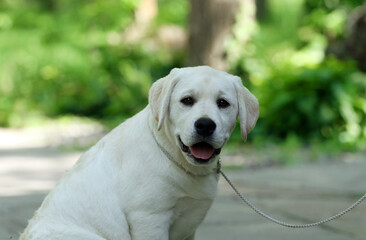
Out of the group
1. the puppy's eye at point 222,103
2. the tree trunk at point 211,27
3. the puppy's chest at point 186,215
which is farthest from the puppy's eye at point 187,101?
the tree trunk at point 211,27

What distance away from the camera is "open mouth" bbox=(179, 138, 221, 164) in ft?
10.6

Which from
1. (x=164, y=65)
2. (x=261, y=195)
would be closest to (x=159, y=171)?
(x=261, y=195)

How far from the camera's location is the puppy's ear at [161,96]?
10.6 ft

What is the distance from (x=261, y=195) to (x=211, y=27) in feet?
16.5

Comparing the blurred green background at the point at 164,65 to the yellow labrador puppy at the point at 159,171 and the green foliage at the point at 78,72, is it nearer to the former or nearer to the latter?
the green foliage at the point at 78,72

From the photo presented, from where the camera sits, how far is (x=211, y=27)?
10.7m

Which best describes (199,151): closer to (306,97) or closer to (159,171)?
(159,171)

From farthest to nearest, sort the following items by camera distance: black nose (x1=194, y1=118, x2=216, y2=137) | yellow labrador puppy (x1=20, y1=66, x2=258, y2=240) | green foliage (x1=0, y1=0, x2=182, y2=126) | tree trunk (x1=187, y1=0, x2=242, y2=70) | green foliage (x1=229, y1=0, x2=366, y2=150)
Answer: green foliage (x1=0, y1=0, x2=182, y2=126) → tree trunk (x1=187, y1=0, x2=242, y2=70) → green foliage (x1=229, y1=0, x2=366, y2=150) → yellow labrador puppy (x1=20, y1=66, x2=258, y2=240) → black nose (x1=194, y1=118, x2=216, y2=137)

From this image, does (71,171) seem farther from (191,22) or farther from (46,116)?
(46,116)

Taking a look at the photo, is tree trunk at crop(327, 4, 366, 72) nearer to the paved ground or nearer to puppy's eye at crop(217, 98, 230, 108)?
the paved ground

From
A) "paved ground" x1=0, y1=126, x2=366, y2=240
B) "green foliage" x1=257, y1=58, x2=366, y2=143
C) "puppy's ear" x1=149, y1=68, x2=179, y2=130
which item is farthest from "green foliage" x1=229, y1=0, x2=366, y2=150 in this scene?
"puppy's ear" x1=149, y1=68, x2=179, y2=130

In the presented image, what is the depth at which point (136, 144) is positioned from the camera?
3.37 meters

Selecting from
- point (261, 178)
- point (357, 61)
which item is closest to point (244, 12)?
point (357, 61)

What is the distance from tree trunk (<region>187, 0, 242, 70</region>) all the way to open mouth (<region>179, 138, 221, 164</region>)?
756 centimetres
